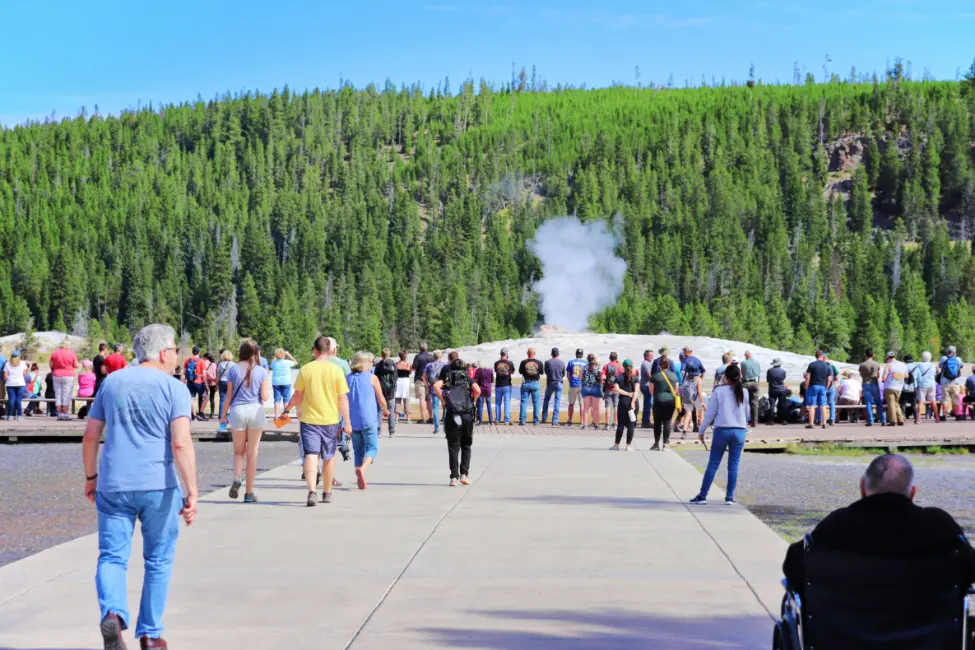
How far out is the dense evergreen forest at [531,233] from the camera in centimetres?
13288

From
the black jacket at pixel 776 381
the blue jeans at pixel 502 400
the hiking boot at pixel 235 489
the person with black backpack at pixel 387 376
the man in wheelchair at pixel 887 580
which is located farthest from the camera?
the blue jeans at pixel 502 400

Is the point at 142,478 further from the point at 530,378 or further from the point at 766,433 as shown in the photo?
the point at 530,378

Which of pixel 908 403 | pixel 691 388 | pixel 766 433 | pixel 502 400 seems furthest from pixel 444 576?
pixel 908 403

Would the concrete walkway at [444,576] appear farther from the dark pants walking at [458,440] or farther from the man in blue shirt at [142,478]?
the dark pants walking at [458,440]

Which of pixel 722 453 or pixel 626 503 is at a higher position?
pixel 722 453

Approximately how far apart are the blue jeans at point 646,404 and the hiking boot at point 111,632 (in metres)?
18.5

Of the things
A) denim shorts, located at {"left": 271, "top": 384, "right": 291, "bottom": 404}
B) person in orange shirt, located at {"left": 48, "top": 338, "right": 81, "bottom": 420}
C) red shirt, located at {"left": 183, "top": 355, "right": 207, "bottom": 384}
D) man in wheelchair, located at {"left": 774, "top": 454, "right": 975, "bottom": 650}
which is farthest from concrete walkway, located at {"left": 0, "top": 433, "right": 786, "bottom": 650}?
person in orange shirt, located at {"left": 48, "top": 338, "right": 81, "bottom": 420}

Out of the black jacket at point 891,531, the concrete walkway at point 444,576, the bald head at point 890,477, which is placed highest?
the bald head at point 890,477

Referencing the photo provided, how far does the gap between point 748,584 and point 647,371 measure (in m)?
15.9

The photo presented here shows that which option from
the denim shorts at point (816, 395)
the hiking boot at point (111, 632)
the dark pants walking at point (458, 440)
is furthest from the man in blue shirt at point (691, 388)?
the hiking boot at point (111, 632)

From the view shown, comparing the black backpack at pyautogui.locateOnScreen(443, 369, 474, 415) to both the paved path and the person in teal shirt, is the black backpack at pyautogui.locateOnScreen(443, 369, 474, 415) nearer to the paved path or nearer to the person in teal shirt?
the person in teal shirt

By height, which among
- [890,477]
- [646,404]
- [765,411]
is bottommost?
[765,411]

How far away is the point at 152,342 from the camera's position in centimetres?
566

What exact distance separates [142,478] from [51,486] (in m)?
9.20
